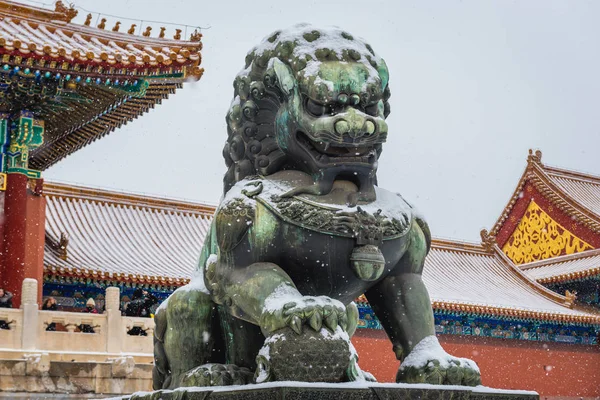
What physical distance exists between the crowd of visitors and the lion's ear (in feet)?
27.2

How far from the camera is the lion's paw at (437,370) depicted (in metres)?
3.39

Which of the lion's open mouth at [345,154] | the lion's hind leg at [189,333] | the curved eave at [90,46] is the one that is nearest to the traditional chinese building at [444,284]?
the curved eave at [90,46]

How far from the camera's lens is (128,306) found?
560 inches

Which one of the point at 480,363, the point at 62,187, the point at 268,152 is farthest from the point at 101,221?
the point at 268,152

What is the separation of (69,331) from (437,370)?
350 inches

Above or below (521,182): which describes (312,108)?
above

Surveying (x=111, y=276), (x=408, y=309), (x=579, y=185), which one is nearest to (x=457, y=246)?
(x=579, y=185)

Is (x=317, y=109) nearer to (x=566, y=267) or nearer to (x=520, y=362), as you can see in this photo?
(x=520, y=362)

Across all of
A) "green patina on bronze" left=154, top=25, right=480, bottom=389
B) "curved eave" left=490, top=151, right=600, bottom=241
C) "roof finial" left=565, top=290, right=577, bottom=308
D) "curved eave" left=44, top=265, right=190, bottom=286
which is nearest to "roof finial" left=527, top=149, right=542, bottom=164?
"curved eave" left=490, top=151, right=600, bottom=241

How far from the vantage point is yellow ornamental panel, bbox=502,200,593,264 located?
86.0ft

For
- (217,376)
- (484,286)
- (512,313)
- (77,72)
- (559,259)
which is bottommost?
(512,313)

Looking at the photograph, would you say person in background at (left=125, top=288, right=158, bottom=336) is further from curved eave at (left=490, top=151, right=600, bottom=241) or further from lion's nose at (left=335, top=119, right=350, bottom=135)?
curved eave at (left=490, top=151, right=600, bottom=241)

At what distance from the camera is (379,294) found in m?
3.70

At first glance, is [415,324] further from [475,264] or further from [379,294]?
[475,264]
